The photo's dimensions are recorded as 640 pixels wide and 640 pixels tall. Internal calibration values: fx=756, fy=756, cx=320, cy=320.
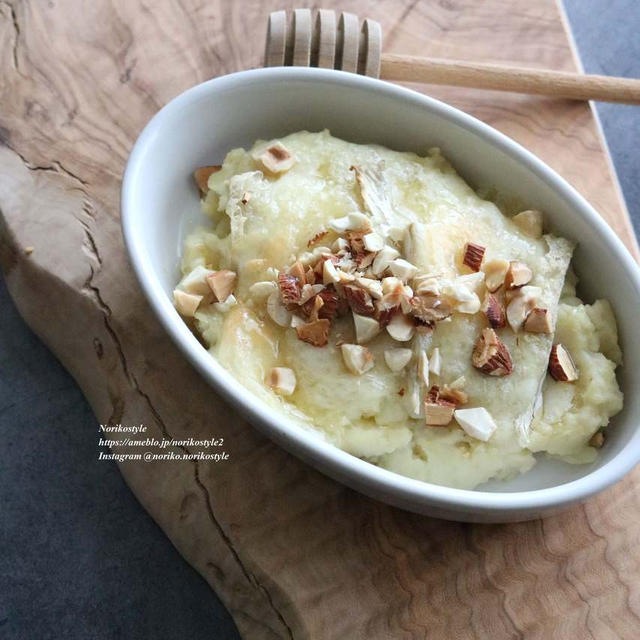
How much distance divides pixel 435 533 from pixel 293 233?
0.65 m

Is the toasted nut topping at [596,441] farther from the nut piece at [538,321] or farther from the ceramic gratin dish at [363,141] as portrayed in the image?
the nut piece at [538,321]

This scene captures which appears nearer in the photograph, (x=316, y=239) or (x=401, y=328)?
(x=401, y=328)

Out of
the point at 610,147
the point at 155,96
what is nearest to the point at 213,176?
the point at 155,96

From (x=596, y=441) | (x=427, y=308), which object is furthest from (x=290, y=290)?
(x=596, y=441)

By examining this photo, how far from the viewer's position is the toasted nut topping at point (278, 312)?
4.70 ft

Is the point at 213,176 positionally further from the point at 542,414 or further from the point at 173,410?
the point at 542,414

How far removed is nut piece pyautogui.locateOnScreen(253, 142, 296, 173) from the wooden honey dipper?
0.30 metres

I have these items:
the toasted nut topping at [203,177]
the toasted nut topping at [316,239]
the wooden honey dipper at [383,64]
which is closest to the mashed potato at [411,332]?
the toasted nut topping at [316,239]

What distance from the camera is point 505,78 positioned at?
6.17 feet

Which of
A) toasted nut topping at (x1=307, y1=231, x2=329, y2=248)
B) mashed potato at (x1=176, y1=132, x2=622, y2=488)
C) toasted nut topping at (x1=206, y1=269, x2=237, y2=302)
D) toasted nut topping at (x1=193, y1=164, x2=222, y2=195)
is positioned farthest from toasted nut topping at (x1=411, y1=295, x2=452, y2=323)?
toasted nut topping at (x1=193, y1=164, x2=222, y2=195)

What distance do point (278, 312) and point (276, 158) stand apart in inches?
14.0

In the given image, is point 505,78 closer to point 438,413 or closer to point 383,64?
point 383,64

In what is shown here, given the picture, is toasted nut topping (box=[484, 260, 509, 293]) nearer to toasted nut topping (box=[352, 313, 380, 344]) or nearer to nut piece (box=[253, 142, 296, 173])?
toasted nut topping (box=[352, 313, 380, 344])

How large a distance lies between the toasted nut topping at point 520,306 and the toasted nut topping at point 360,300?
0.87 feet
